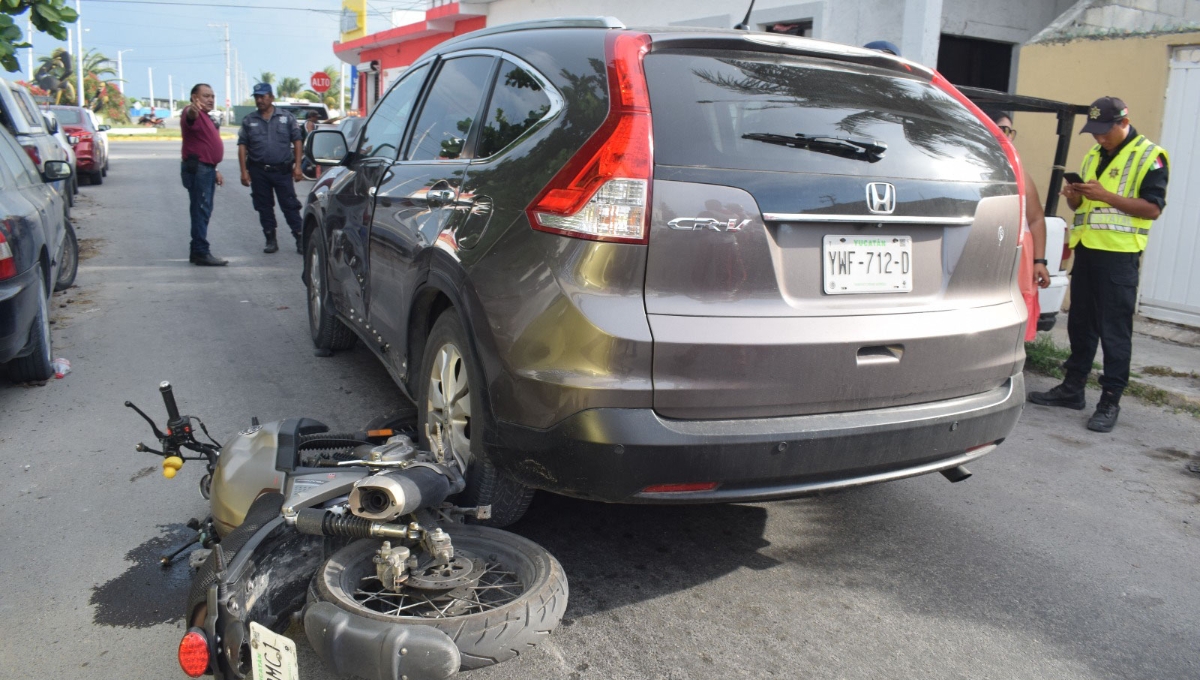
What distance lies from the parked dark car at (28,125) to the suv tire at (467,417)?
6.00 metres

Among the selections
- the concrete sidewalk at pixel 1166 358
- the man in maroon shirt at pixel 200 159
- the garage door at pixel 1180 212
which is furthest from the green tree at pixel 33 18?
the garage door at pixel 1180 212

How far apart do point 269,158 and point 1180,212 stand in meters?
8.58

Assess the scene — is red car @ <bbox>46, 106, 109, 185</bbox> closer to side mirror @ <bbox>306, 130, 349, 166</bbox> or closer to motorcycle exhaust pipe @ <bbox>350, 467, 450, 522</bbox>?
side mirror @ <bbox>306, 130, 349, 166</bbox>

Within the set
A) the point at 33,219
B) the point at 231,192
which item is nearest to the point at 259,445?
the point at 33,219

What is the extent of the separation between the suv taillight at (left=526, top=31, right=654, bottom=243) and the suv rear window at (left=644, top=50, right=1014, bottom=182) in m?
0.05

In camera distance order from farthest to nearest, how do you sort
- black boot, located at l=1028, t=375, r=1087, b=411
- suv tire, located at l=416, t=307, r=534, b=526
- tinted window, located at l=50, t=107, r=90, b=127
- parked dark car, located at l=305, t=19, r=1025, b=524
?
tinted window, located at l=50, t=107, r=90, b=127 < black boot, located at l=1028, t=375, r=1087, b=411 < suv tire, located at l=416, t=307, r=534, b=526 < parked dark car, located at l=305, t=19, r=1025, b=524

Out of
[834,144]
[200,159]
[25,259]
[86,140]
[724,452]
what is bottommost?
[724,452]

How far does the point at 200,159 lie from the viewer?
951 cm

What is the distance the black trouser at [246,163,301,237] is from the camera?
10.2 metres

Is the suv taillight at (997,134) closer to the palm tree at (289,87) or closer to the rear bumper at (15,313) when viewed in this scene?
the rear bumper at (15,313)

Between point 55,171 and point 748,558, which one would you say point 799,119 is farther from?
point 55,171

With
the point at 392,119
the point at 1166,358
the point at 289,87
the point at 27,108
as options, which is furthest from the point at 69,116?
the point at 289,87

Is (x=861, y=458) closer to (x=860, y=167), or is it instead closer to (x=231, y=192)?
(x=860, y=167)

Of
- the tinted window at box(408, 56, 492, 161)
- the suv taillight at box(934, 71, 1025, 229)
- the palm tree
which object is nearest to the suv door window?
the tinted window at box(408, 56, 492, 161)
